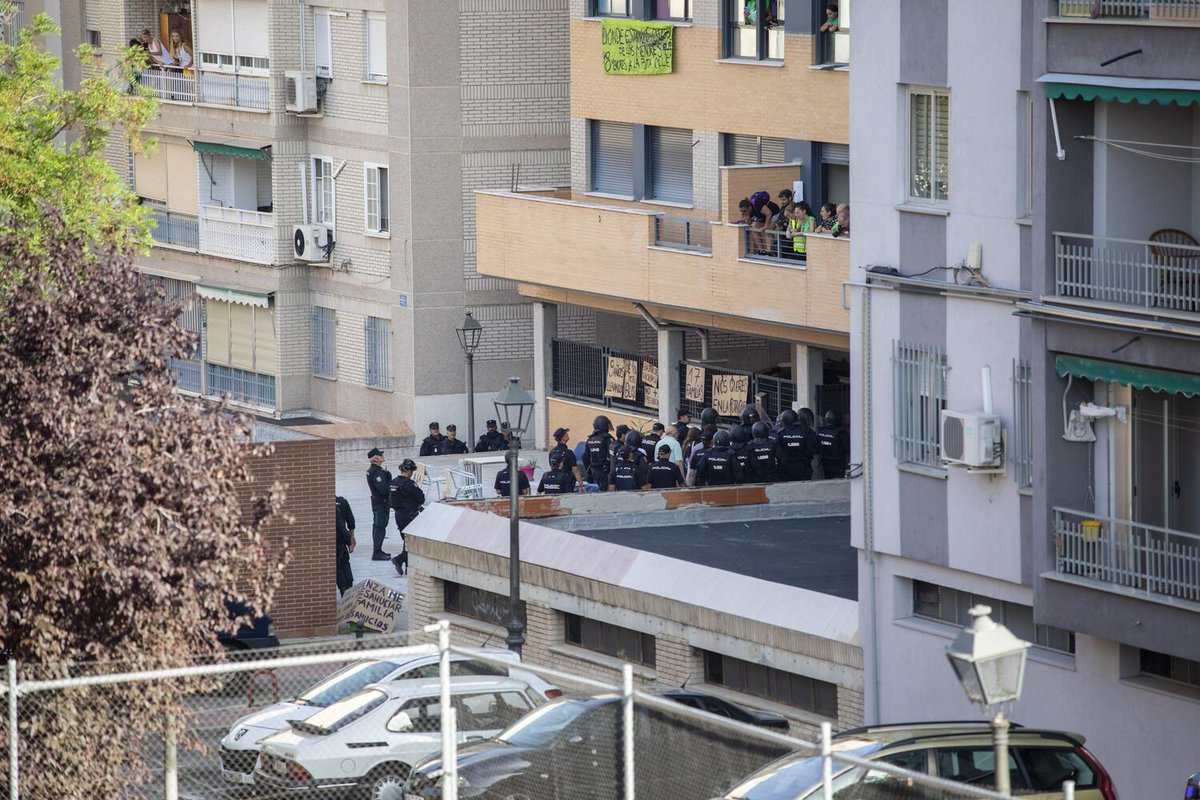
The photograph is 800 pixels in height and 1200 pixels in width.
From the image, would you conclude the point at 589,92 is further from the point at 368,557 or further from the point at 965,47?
the point at 965,47

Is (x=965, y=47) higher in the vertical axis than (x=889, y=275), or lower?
higher

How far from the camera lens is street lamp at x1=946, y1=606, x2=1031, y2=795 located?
12336mm

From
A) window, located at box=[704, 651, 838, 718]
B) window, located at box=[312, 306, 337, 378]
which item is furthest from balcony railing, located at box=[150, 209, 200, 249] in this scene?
window, located at box=[704, 651, 838, 718]

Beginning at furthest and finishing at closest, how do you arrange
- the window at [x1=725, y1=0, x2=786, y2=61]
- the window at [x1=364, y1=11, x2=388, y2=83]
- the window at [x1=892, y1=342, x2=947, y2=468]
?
the window at [x1=364, y1=11, x2=388, y2=83], the window at [x1=725, y1=0, x2=786, y2=61], the window at [x1=892, y1=342, x2=947, y2=468]

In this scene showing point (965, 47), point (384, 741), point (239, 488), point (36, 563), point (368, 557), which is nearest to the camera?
point (36, 563)

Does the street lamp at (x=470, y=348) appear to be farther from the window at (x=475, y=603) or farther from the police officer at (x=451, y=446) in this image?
the window at (x=475, y=603)

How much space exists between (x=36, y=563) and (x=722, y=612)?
9641 millimetres

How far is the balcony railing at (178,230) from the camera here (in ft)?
163

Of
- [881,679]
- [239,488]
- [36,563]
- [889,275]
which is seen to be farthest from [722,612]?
[36,563]

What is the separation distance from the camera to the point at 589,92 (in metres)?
40.4

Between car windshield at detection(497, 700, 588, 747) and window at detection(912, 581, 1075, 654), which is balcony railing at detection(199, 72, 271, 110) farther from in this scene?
car windshield at detection(497, 700, 588, 747)

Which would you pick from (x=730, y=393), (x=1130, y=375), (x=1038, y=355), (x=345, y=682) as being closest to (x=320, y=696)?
(x=345, y=682)

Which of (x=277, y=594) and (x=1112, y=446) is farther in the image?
(x=277, y=594)

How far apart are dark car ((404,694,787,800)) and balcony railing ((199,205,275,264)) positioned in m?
30.1
